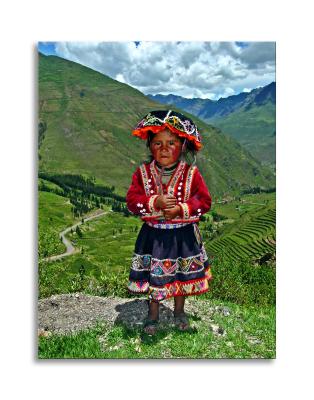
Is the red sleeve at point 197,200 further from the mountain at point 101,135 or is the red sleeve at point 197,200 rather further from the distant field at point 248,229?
the distant field at point 248,229

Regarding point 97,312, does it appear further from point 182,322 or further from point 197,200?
point 197,200

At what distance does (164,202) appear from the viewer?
10.7 feet

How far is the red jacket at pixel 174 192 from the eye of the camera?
3340 mm

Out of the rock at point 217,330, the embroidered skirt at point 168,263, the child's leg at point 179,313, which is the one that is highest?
the embroidered skirt at point 168,263

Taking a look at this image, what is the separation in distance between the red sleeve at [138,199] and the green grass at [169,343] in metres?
1.07

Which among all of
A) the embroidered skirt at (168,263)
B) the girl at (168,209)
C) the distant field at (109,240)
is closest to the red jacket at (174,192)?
the girl at (168,209)

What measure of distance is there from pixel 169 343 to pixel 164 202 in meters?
1.23

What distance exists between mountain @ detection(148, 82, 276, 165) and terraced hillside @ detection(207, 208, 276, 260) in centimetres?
53

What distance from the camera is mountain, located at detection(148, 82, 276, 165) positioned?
12.8ft

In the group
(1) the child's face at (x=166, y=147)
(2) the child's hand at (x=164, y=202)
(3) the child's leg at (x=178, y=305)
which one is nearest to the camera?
(2) the child's hand at (x=164, y=202)
